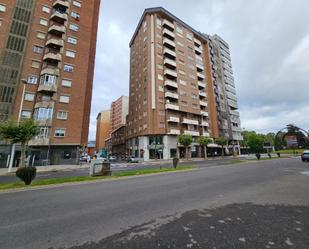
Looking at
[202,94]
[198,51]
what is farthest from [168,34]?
[202,94]

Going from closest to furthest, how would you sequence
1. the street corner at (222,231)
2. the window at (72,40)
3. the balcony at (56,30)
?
1. the street corner at (222,231)
2. the balcony at (56,30)
3. the window at (72,40)

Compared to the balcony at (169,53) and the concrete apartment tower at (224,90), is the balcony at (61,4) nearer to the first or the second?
the balcony at (169,53)

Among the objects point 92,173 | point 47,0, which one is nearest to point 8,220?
point 92,173

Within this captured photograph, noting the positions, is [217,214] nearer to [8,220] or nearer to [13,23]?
[8,220]

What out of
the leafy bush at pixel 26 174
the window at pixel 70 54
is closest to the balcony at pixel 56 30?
the window at pixel 70 54

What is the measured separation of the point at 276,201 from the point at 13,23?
4798 cm

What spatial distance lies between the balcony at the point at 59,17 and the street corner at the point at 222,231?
46.4 m

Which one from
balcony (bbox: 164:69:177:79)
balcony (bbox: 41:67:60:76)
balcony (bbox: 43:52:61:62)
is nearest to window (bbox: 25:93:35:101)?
balcony (bbox: 41:67:60:76)

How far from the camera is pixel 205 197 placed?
6.58m

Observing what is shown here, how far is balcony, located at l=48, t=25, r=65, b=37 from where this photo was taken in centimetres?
3509

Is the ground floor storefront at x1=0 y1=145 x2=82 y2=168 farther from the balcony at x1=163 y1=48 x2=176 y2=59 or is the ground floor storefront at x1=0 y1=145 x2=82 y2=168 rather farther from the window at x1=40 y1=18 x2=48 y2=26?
the balcony at x1=163 y1=48 x2=176 y2=59

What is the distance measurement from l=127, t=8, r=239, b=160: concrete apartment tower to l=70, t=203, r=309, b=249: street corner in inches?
1444

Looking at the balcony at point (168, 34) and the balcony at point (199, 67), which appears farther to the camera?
the balcony at point (199, 67)

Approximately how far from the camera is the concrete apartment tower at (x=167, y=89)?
45438 mm
